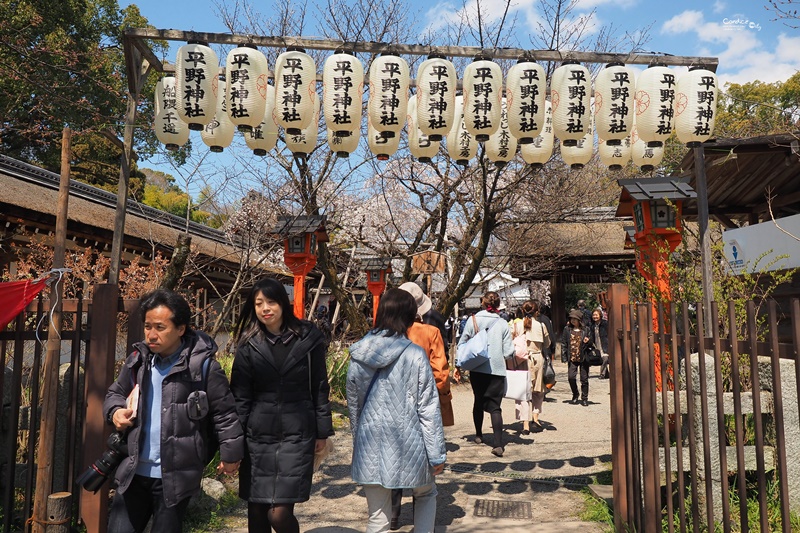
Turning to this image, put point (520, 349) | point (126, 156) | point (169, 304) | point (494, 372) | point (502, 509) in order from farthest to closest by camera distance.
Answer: point (520, 349)
point (494, 372)
point (126, 156)
point (502, 509)
point (169, 304)

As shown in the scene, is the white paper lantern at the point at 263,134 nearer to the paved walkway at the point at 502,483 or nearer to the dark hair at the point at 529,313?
the paved walkway at the point at 502,483

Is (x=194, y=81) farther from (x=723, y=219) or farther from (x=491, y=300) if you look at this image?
(x=723, y=219)

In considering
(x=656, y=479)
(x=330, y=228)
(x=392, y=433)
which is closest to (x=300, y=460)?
(x=392, y=433)

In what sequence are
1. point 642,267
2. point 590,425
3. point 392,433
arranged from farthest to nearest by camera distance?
1. point 590,425
2. point 642,267
3. point 392,433

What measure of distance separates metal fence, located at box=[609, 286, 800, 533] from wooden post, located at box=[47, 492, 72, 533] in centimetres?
339

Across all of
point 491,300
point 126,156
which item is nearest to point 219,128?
point 126,156

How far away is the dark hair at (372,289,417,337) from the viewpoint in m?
3.76

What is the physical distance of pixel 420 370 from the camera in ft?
11.8

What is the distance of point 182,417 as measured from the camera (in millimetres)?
2996

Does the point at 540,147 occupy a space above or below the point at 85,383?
above

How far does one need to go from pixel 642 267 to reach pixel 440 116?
328 centimetres

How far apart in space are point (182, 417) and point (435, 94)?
412 centimetres

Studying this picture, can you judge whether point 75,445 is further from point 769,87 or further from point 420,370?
point 769,87

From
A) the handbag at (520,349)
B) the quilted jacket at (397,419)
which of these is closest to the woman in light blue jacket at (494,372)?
the handbag at (520,349)
